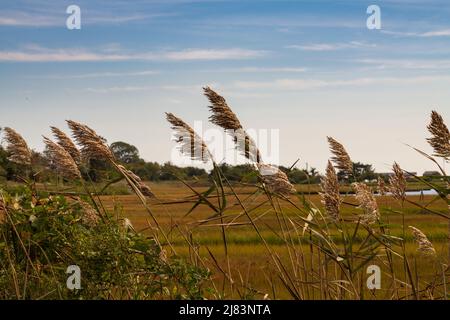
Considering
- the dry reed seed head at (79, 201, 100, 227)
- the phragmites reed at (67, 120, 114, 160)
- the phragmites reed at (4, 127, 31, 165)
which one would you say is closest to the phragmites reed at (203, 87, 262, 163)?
the phragmites reed at (67, 120, 114, 160)

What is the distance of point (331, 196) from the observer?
4.65 m

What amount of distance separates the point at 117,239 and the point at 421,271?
883 cm

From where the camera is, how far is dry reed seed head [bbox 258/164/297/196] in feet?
15.7

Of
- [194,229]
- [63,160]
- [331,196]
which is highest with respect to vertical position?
[63,160]

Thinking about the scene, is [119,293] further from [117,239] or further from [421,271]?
[421,271]

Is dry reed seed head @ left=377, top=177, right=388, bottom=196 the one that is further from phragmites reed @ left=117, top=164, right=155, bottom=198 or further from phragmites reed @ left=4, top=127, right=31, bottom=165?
phragmites reed @ left=4, top=127, right=31, bottom=165

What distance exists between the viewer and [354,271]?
4.82 meters

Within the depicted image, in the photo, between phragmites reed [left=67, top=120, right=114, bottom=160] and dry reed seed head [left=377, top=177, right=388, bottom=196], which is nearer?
phragmites reed [left=67, top=120, right=114, bottom=160]

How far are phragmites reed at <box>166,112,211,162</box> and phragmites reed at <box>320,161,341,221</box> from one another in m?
0.76

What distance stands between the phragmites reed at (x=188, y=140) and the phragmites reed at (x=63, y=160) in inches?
36.2

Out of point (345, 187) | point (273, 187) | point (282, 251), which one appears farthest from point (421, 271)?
point (273, 187)

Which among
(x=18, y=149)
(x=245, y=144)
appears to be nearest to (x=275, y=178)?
(x=245, y=144)

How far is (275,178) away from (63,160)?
1495 mm

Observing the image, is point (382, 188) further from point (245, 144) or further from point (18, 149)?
point (18, 149)
